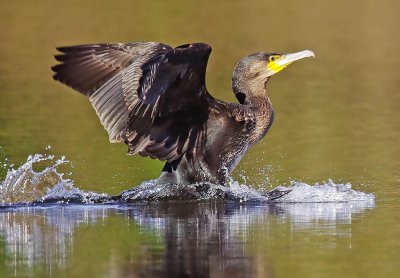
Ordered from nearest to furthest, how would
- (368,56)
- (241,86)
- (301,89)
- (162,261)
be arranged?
(162,261) → (241,86) → (301,89) → (368,56)

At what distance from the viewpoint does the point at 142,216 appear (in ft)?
34.6

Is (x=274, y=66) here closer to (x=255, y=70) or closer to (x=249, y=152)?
(x=255, y=70)

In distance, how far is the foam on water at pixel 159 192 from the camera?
11.3 m

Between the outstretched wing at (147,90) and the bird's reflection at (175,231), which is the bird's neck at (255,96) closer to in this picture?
the outstretched wing at (147,90)

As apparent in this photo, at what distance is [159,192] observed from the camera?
11539 mm

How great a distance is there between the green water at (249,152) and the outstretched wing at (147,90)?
649 mm

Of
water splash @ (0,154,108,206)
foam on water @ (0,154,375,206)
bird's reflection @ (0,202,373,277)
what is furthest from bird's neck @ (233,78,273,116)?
water splash @ (0,154,108,206)

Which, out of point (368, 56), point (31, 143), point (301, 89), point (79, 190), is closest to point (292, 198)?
point (79, 190)

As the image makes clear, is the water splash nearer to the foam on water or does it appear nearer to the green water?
the foam on water

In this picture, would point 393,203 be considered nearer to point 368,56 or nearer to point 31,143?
point 31,143

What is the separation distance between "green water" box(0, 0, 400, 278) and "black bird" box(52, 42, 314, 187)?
0.63 meters

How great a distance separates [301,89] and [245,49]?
355 centimetres

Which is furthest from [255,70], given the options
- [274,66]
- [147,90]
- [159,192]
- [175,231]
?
[175,231]

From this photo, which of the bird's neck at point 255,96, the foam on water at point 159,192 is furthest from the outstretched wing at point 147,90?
the bird's neck at point 255,96
